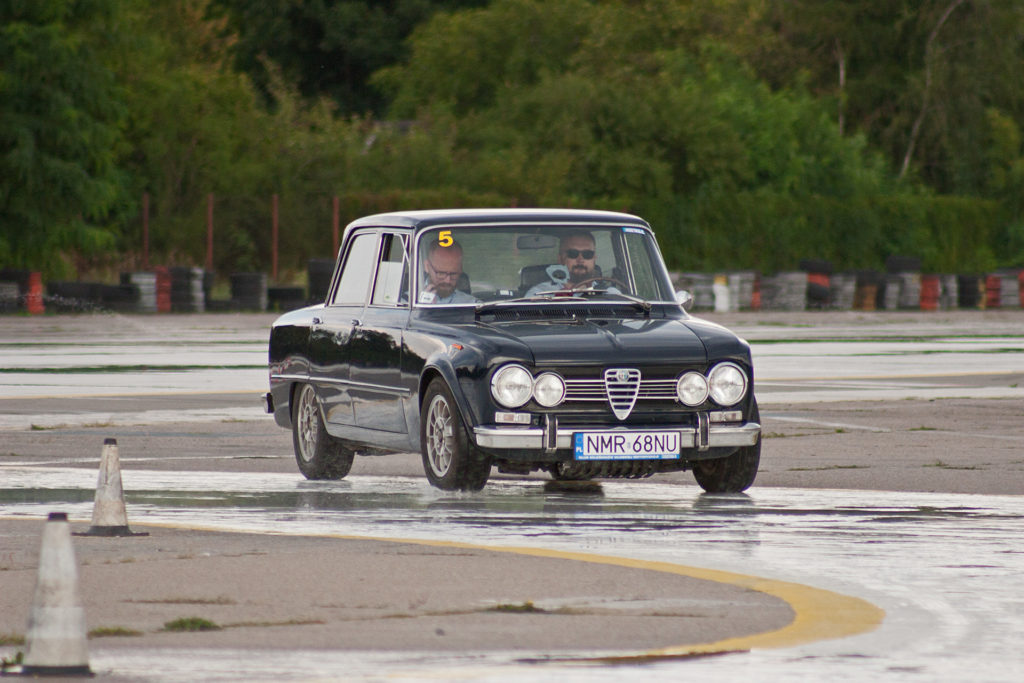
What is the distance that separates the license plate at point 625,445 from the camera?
1183 cm

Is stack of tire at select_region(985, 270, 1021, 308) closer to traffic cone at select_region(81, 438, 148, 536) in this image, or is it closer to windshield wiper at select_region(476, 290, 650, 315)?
windshield wiper at select_region(476, 290, 650, 315)

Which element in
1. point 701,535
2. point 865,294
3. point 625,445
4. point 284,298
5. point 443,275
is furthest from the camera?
point 865,294

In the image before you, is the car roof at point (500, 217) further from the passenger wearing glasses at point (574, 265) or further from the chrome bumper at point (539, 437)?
the chrome bumper at point (539, 437)

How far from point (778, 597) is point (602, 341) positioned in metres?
3.91

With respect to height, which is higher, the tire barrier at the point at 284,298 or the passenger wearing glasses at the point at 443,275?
the passenger wearing glasses at the point at 443,275

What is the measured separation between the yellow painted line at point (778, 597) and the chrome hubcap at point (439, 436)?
2025mm

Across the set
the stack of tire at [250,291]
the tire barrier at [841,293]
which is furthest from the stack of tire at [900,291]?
the stack of tire at [250,291]

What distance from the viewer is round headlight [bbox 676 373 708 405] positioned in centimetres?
1205

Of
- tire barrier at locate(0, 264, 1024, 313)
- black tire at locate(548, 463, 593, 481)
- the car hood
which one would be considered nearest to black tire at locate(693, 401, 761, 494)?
the car hood

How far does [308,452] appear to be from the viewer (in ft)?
46.0

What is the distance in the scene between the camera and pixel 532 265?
13.2 meters

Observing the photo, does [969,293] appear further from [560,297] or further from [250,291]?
[560,297]

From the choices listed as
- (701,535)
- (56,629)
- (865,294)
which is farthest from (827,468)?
(865,294)

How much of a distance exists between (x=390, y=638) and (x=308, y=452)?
264 inches
